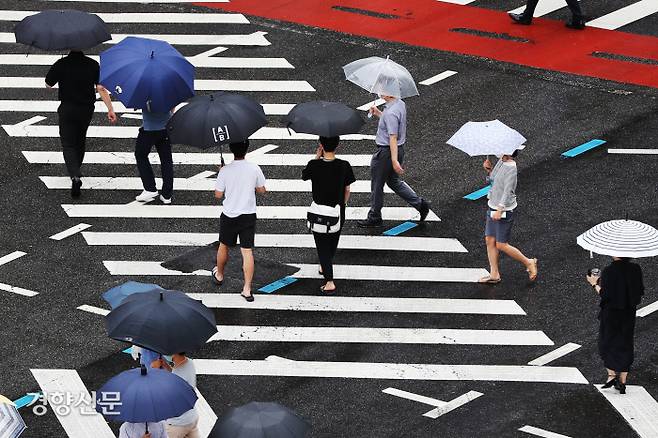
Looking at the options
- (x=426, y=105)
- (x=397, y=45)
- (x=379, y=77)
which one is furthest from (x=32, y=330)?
(x=397, y=45)

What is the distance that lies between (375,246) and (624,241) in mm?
4597

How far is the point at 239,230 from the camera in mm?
16250

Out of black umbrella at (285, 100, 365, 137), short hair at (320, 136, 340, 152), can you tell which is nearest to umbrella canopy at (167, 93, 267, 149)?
Answer: black umbrella at (285, 100, 365, 137)

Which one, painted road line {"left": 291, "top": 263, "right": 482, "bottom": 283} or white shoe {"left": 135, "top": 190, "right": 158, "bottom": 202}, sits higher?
white shoe {"left": 135, "top": 190, "right": 158, "bottom": 202}

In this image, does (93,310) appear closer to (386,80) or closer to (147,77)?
(147,77)

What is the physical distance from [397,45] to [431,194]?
5668mm

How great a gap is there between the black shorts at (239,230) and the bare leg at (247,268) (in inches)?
2.5

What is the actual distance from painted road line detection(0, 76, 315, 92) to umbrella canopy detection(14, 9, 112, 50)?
→ 12.7 feet

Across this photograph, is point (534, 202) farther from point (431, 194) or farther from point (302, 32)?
point (302, 32)

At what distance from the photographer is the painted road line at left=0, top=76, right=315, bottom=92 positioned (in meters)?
22.7

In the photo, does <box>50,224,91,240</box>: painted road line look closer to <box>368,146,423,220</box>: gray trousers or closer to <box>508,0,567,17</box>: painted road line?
<box>368,146,423,220</box>: gray trousers

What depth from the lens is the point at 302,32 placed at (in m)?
24.9

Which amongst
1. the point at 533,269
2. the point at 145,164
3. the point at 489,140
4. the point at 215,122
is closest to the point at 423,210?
the point at 533,269

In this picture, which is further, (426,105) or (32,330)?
(426,105)
